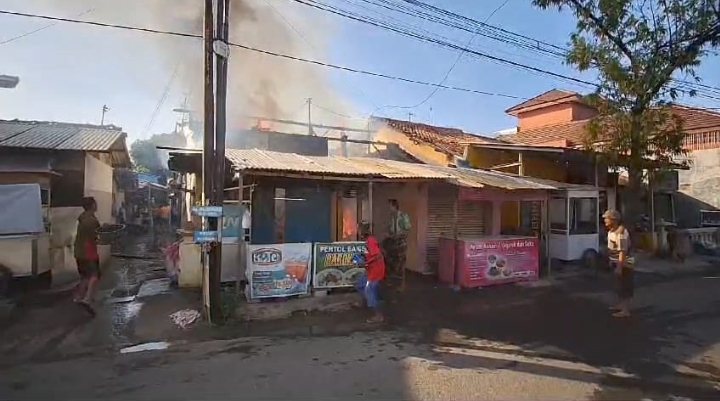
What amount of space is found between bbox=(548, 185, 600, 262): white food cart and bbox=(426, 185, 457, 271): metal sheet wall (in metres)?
2.84

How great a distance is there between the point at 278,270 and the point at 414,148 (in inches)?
399

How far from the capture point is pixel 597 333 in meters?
6.73

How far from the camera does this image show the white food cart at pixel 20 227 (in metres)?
8.74

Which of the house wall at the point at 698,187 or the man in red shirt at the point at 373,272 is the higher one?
the house wall at the point at 698,187

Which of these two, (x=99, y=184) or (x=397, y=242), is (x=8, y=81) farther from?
(x=397, y=242)

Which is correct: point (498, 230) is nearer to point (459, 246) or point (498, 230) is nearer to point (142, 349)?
point (459, 246)

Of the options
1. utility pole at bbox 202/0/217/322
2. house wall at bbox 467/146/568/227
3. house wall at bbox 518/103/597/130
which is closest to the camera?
utility pole at bbox 202/0/217/322

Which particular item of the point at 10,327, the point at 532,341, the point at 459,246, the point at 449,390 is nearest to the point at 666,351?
the point at 532,341

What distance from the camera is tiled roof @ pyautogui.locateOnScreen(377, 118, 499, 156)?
53.4ft

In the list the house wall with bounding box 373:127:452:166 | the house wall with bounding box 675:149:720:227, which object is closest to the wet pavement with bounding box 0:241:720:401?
the house wall with bounding box 373:127:452:166

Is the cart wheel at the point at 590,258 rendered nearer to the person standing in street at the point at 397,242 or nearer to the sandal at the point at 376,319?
the person standing in street at the point at 397,242

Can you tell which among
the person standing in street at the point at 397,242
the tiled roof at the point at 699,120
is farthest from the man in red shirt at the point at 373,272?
the tiled roof at the point at 699,120

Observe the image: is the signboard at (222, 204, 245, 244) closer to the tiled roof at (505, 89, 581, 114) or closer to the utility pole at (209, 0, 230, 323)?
the utility pole at (209, 0, 230, 323)

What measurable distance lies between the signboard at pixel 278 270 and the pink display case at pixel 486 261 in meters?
3.35
